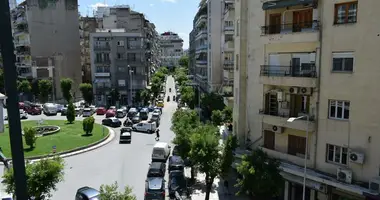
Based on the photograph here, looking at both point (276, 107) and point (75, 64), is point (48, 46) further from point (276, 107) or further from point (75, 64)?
point (276, 107)

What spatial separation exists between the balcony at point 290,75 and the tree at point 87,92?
44670mm

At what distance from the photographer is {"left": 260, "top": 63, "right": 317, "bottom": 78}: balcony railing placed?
17320mm

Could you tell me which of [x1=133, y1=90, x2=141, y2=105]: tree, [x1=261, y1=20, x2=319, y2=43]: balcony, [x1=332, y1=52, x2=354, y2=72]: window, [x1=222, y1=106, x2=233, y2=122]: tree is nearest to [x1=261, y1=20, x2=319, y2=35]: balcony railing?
[x1=261, y1=20, x2=319, y2=43]: balcony

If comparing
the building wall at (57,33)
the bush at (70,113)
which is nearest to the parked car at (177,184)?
the bush at (70,113)

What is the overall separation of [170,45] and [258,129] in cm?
17208

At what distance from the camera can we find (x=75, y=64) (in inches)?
2608

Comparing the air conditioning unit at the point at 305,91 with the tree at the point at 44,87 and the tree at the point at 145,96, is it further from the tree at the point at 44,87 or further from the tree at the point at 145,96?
the tree at the point at 44,87

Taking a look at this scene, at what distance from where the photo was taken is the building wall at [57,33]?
6225 centimetres

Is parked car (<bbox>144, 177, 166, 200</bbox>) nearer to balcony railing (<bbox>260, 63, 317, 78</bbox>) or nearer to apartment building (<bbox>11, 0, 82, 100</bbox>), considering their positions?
balcony railing (<bbox>260, 63, 317, 78</bbox>)

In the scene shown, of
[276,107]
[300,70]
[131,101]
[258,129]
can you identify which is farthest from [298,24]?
[131,101]

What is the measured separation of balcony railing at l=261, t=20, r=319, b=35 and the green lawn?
71.2 ft

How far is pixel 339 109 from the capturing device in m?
16.1

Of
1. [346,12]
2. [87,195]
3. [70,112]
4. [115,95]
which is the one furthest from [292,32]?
[115,95]

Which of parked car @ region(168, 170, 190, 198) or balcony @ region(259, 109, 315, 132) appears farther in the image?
parked car @ region(168, 170, 190, 198)
